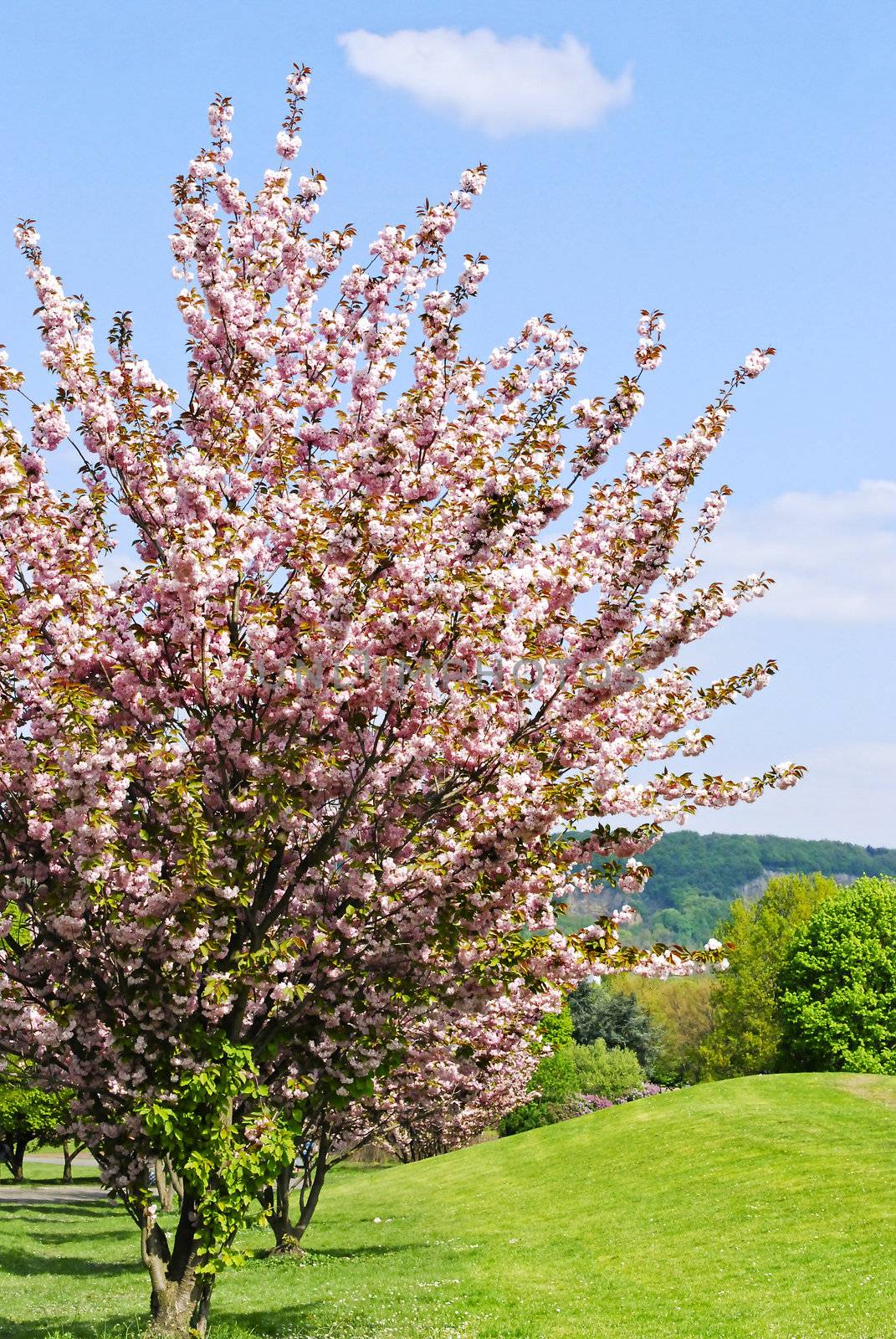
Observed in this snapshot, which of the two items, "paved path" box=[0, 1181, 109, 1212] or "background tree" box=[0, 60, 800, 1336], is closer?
"background tree" box=[0, 60, 800, 1336]

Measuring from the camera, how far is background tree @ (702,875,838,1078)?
77.9 metres

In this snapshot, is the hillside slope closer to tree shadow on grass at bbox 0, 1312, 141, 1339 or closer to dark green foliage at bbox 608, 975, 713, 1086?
tree shadow on grass at bbox 0, 1312, 141, 1339

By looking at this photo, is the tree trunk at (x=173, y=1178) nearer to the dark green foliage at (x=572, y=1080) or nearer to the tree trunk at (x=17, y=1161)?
the dark green foliage at (x=572, y=1080)

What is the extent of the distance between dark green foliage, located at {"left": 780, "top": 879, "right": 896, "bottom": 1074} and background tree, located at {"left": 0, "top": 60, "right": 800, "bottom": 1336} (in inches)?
1982

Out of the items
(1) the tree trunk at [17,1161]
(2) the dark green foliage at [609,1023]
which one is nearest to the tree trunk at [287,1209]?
(1) the tree trunk at [17,1161]

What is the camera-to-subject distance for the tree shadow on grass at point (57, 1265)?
95.9 feet

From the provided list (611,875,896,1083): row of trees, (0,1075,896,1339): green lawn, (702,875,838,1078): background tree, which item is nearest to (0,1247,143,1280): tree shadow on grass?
(0,1075,896,1339): green lawn

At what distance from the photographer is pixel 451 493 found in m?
11.4

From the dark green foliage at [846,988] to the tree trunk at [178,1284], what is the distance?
49.9m

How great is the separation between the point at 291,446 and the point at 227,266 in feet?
9.76

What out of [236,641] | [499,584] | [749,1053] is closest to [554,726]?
[499,584]

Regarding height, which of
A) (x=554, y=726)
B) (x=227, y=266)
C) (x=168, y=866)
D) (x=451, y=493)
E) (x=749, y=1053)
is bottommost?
(x=749, y=1053)

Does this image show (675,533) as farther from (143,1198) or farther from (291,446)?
(143,1198)

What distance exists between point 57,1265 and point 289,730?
87.5ft
